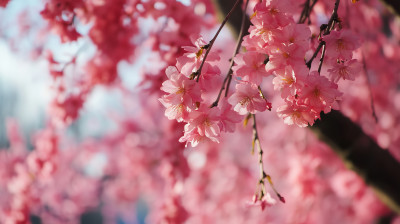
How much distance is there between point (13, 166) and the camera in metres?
5.08

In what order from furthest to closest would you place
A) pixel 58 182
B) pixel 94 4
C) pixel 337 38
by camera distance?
pixel 58 182, pixel 94 4, pixel 337 38

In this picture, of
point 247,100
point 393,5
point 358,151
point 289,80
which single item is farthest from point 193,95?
point 358,151

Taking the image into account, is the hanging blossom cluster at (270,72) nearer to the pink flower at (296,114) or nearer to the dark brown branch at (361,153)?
the pink flower at (296,114)

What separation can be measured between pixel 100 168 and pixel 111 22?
5.18 metres

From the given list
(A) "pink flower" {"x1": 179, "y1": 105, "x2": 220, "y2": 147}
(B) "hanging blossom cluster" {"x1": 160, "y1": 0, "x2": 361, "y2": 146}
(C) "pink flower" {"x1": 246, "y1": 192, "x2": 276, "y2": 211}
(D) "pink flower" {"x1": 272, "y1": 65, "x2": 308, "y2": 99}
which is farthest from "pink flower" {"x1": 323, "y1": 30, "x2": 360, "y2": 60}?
(C) "pink flower" {"x1": 246, "y1": 192, "x2": 276, "y2": 211}

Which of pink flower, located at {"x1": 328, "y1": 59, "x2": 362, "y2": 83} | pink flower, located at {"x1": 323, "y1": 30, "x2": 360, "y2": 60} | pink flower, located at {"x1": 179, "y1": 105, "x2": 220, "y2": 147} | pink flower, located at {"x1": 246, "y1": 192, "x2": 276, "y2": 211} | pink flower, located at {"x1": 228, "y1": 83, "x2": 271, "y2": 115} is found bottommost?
pink flower, located at {"x1": 246, "y1": 192, "x2": 276, "y2": 211}

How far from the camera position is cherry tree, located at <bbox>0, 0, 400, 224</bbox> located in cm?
95

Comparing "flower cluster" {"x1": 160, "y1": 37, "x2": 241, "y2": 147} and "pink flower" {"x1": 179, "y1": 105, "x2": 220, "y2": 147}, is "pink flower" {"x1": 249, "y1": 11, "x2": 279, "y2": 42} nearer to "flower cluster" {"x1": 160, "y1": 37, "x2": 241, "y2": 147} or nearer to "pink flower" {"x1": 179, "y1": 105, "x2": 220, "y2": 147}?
"flower cluster" {"x1": 160, "y1": 37, "x2": 241, "y2": 147}

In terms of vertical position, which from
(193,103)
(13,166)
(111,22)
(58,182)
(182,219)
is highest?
(193,103)

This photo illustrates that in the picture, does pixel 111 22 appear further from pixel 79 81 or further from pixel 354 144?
pixel 354 144

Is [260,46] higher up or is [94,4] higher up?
[260,46]

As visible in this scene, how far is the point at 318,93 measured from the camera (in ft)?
3.05

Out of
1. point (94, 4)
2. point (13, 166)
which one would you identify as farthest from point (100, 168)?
point (94, 4)

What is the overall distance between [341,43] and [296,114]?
232mm
